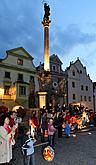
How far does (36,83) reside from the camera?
47594mm

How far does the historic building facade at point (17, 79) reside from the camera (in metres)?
41.9

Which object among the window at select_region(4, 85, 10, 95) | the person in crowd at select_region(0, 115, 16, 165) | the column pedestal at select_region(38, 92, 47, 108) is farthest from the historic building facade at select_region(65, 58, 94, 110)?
the person in crowd at select_region(0, 115, 16, 165)

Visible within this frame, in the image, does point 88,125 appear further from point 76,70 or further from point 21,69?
point 76,70

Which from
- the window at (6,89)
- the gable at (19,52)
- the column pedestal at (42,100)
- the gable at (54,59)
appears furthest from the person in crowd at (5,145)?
the gable at (54,59)

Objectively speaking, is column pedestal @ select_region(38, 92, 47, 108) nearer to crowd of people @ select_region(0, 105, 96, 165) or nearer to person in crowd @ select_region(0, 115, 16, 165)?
crowd of people @ select_region(0, 105, 96, 165)

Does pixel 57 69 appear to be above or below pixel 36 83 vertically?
above

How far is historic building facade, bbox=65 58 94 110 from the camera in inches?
2092

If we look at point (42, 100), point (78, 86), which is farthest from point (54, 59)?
point (42, 100)

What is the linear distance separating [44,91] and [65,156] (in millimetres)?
17808

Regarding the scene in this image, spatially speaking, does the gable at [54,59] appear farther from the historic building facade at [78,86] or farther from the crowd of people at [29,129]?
the crowd of people at [29,129]

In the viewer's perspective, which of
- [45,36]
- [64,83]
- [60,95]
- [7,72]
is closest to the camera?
[45,36]

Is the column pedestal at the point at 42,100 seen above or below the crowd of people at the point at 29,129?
above

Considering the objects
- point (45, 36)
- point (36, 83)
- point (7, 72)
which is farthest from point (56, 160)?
point (36, 83)

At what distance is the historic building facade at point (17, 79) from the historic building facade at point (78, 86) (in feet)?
29.4
